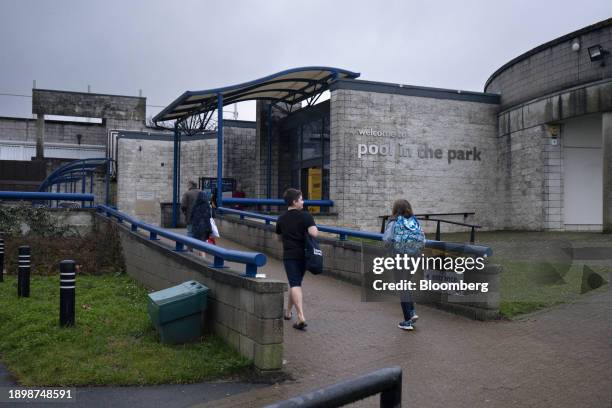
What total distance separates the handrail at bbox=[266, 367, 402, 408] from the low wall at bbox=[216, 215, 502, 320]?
608 cm

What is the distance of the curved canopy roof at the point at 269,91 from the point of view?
20.1 meters

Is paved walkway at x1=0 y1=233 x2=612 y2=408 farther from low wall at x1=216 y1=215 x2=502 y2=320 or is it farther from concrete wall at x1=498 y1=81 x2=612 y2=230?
concrete wall at x1=498 y1=81 x2=612 y2=230

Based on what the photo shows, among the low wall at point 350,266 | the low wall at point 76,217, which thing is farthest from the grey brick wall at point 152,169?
the low wall at point 76,217

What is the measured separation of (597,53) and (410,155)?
6.52 m

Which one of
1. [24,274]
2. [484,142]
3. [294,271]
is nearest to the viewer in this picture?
[294,271]

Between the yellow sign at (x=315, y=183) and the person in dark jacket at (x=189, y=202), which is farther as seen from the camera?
the yellow sign at (x=315, y=183)

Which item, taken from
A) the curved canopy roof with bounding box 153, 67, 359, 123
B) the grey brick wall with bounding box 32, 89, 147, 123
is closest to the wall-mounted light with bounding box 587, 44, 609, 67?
the curved canopy roof with bounding box 153, 67, 359, 123

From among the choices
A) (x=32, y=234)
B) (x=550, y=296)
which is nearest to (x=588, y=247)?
(x=550, y=296)

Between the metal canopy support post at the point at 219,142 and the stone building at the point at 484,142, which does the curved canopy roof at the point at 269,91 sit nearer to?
the stone building at the point at 484,142

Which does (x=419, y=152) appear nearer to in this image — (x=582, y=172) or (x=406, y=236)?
(x=582, y=172)

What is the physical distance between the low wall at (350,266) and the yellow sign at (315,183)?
516cm

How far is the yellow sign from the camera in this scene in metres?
23.0

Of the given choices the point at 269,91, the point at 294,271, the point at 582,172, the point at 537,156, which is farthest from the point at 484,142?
the point at 294,271

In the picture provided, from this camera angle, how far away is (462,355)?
6.77 meters
